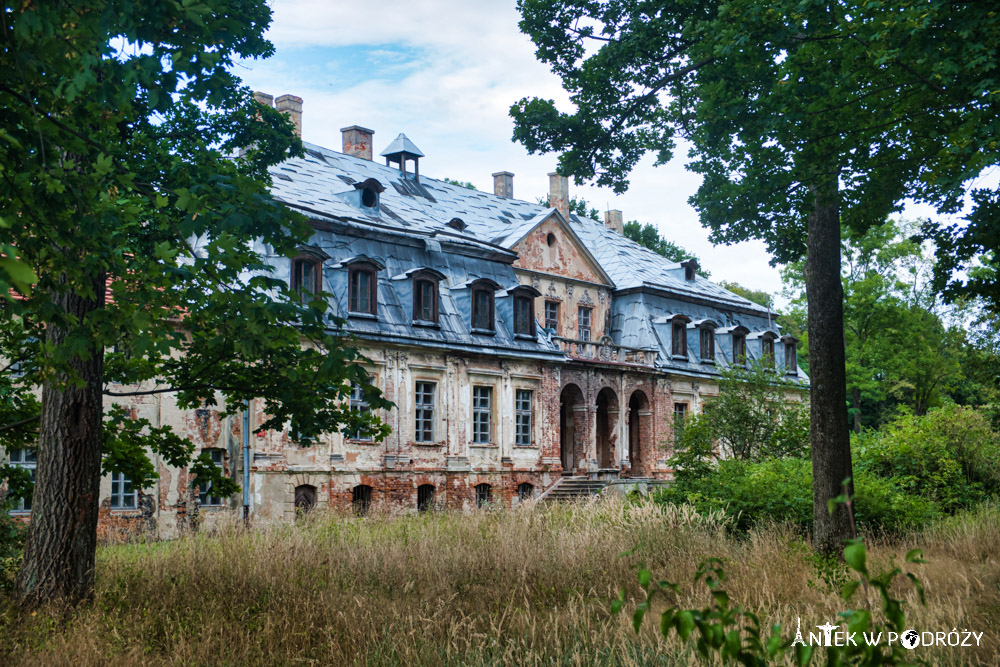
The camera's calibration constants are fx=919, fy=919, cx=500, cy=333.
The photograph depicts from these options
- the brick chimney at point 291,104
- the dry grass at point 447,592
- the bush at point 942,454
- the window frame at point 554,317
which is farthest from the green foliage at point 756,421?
the brick chimney at point 291,104

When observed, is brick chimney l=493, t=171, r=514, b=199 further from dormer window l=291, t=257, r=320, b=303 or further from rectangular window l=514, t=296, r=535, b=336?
dormer window l=291, t=257, r=320, b=303

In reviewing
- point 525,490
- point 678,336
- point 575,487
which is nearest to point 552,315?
point 678,336

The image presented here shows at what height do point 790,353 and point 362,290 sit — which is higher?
point 362,290

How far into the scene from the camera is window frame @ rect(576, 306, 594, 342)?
3209 centimetres

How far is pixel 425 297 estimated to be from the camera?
85.0 feet

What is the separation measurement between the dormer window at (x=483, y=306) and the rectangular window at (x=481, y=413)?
72.5 inches

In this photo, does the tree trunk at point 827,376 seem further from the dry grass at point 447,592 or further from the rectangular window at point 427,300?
the rectangular window at point 427,300

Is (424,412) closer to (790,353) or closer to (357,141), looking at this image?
(357,141)

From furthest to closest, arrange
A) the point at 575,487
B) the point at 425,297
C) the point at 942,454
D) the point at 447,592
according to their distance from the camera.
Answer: the point at 575,487, the point at 425,297, the point at 942,454, the point at 447,592

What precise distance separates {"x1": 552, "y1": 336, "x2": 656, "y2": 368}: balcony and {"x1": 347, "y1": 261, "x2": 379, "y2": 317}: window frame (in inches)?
277

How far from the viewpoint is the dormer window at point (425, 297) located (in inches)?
1003

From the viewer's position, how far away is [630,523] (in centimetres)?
1262

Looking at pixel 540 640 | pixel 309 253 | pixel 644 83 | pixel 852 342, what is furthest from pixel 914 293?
pixel 540 640

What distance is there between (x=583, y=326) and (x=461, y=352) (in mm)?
7436
